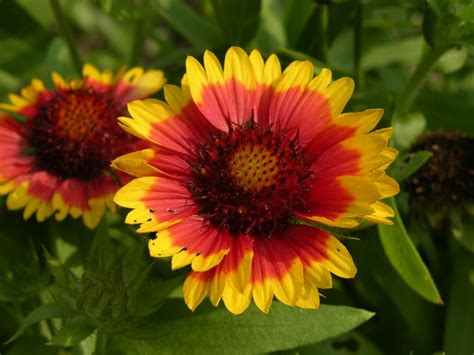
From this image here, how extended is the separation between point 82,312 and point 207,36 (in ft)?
3.57

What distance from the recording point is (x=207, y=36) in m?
2.06

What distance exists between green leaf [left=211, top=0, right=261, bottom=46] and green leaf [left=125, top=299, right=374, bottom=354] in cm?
83

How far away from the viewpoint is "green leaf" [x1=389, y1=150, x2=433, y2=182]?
145 centimetres

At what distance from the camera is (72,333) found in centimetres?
124

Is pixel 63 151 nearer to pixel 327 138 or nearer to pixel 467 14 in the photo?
pixel 327 138

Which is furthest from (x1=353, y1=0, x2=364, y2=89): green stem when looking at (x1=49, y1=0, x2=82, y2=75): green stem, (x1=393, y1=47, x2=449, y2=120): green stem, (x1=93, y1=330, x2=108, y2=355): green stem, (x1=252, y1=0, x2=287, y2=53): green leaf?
(x1=93, y1=330, x2=108, y2=355): green stem

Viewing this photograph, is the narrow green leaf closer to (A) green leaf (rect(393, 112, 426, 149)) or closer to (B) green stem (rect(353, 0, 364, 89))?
(A) green leaf (rect(393, 112, 426, 149))

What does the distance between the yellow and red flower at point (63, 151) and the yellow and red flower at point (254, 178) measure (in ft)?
0.90

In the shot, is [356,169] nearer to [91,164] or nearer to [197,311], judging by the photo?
[197,311]

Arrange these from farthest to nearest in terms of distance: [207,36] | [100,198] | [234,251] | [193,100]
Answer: [207,36] → [100,198] → [193,100] → [234,251]

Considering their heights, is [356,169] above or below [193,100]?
below

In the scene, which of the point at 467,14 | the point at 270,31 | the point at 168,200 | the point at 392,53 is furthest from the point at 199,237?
the point at 392,53

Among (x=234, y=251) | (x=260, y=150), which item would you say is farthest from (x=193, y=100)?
(x=234, y=251)

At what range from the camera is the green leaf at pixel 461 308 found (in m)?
1.60
